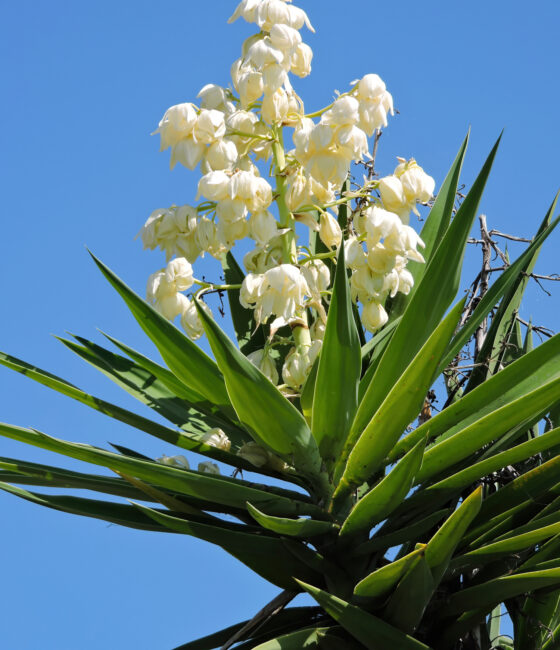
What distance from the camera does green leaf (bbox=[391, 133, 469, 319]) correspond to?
90.3 inches

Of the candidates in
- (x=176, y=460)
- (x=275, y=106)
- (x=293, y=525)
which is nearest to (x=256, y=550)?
(x=293, y=525)

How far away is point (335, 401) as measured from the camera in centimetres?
174

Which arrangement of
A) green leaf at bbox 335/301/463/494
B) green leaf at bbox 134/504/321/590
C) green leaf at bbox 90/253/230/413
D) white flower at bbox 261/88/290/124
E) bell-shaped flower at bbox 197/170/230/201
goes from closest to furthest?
green leaf at bbox 335/301/463/494 → green leaf at bbox 134/504/321/590 → green leaf at bbox 90/253/230/413 → bell-shaped flower at bbox 197/170/230/201 → white flower at bbox 261/88/290/124

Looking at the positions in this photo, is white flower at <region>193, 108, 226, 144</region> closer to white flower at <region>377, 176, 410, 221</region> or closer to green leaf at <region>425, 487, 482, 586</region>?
white flower at <region>377, 176, 410, 221</region>

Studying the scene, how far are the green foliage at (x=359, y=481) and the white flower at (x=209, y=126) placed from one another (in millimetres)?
400

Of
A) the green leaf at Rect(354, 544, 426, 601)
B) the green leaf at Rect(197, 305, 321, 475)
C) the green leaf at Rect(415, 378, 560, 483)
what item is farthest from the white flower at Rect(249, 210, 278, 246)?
the green leaf at Rect(354, 544, 426, 601)

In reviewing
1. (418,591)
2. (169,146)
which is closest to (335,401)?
(418,591)

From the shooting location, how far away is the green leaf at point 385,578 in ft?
5.00

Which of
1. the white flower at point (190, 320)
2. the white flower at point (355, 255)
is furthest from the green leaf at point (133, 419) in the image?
the white flower at point (355, 255)

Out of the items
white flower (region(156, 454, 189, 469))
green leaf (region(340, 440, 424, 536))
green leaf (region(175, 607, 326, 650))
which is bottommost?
green leaf (region(175, 607, 326, 650))

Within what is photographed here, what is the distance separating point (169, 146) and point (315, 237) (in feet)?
2.00

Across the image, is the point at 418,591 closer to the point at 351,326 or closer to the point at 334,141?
the point at 351,326

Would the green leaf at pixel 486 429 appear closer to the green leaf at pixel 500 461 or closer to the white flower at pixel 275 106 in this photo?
the green leaf at pixel 500 461

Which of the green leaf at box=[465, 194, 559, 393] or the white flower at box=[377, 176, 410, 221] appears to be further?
the green leaf at box=[465, 194, 559, 393]
